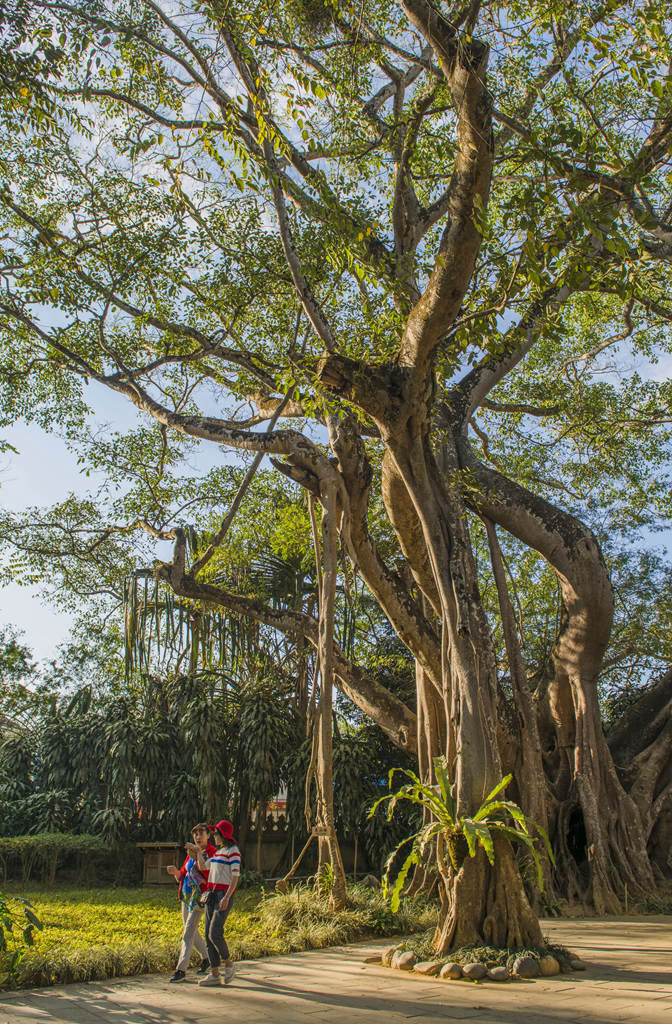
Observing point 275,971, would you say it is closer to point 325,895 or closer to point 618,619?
point 325,895

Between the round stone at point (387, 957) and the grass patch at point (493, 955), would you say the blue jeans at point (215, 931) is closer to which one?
the round stone at point (387, 957)

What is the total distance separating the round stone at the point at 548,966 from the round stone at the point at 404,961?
2.76 ft

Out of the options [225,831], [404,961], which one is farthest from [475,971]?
[225,831]

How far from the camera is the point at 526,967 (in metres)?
4.94

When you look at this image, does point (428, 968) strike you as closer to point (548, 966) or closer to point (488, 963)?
point (488, 963)

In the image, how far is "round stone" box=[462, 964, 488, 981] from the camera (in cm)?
492

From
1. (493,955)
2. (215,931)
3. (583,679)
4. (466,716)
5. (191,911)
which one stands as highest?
(583,679)

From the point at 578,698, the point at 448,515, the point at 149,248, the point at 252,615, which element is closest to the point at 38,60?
the point at 149,248

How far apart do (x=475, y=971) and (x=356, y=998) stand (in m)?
0.94

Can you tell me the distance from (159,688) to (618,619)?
25.3 ft

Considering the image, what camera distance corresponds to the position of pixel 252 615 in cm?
1001

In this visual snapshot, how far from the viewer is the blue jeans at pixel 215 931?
503 cm

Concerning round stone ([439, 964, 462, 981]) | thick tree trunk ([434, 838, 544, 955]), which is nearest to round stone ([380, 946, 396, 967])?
thick tree trunk ([434, 838, 544, 955])

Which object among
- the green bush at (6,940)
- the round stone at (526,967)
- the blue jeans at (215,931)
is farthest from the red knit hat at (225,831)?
the round stone at (526,967)
